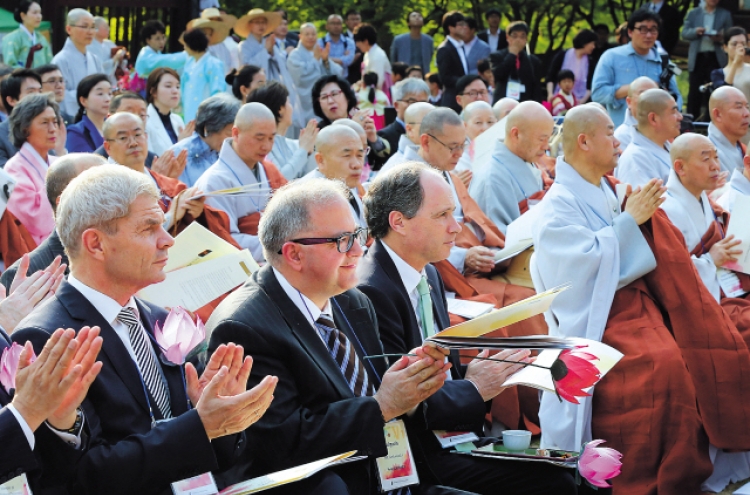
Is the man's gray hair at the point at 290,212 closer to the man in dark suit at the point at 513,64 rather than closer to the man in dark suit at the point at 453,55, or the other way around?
the man in dark suit at the point at 513,64

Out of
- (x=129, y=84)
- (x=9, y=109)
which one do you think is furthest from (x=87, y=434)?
(x=129, y=84)

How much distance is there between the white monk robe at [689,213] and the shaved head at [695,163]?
0.05 metres

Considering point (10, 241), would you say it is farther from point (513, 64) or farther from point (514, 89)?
point (513, 64)

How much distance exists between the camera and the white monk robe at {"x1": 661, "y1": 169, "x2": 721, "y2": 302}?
551cm

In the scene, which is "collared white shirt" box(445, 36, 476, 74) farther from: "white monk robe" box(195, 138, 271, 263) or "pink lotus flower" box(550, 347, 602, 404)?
"pink lotus flower" box(550, 347, 602, 404)

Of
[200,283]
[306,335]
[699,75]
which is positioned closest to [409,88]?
[699,75]

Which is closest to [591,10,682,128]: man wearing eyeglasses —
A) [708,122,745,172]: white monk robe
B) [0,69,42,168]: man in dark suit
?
[708,122,745,172]: white monk robe

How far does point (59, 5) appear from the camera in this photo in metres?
12.2

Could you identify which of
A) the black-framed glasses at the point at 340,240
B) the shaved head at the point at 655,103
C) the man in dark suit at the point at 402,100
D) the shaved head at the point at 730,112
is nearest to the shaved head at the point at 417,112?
the shaved head at the point at 655,103

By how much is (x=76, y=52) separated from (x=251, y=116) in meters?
4.27

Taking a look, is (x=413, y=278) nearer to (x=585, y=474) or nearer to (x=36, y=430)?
(x=585, y=474)

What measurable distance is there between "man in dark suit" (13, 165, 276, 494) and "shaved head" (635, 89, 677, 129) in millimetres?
4525

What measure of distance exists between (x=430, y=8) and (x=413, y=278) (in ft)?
47.7

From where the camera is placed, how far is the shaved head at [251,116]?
6098 mm
